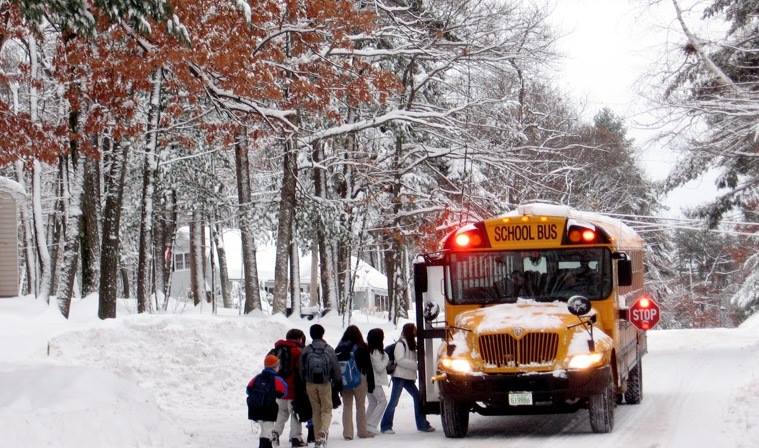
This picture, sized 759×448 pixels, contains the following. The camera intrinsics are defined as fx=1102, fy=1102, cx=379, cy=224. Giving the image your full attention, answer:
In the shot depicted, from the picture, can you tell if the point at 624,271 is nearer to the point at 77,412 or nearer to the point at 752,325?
the point at 77,412

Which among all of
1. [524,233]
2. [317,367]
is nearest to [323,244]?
[524,233]

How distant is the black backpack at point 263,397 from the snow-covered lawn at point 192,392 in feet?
3.89

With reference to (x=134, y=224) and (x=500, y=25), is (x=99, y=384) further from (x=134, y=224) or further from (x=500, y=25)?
(x=134, y=224)

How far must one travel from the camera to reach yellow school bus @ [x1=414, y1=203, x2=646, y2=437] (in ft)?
43.3

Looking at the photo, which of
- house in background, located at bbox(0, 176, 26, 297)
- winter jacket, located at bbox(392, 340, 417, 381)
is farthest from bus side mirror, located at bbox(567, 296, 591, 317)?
house in background, located at bbox(0, 176, 26, 297)

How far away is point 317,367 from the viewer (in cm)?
1357

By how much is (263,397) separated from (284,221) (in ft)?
51.2

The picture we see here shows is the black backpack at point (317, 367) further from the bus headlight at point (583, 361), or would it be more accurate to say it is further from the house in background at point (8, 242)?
the house in background at point (8, 242)

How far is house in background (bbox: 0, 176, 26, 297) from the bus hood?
708 inches

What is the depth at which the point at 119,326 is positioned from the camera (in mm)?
21062

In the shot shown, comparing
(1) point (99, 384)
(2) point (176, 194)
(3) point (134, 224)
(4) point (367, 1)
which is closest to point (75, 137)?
(1) point (99, 384)

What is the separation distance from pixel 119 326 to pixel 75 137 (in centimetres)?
384

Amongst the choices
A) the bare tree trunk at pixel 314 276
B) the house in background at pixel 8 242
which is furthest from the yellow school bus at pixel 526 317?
the bare tree trunk at pixel 314 276

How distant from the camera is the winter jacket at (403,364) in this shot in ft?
50.7
